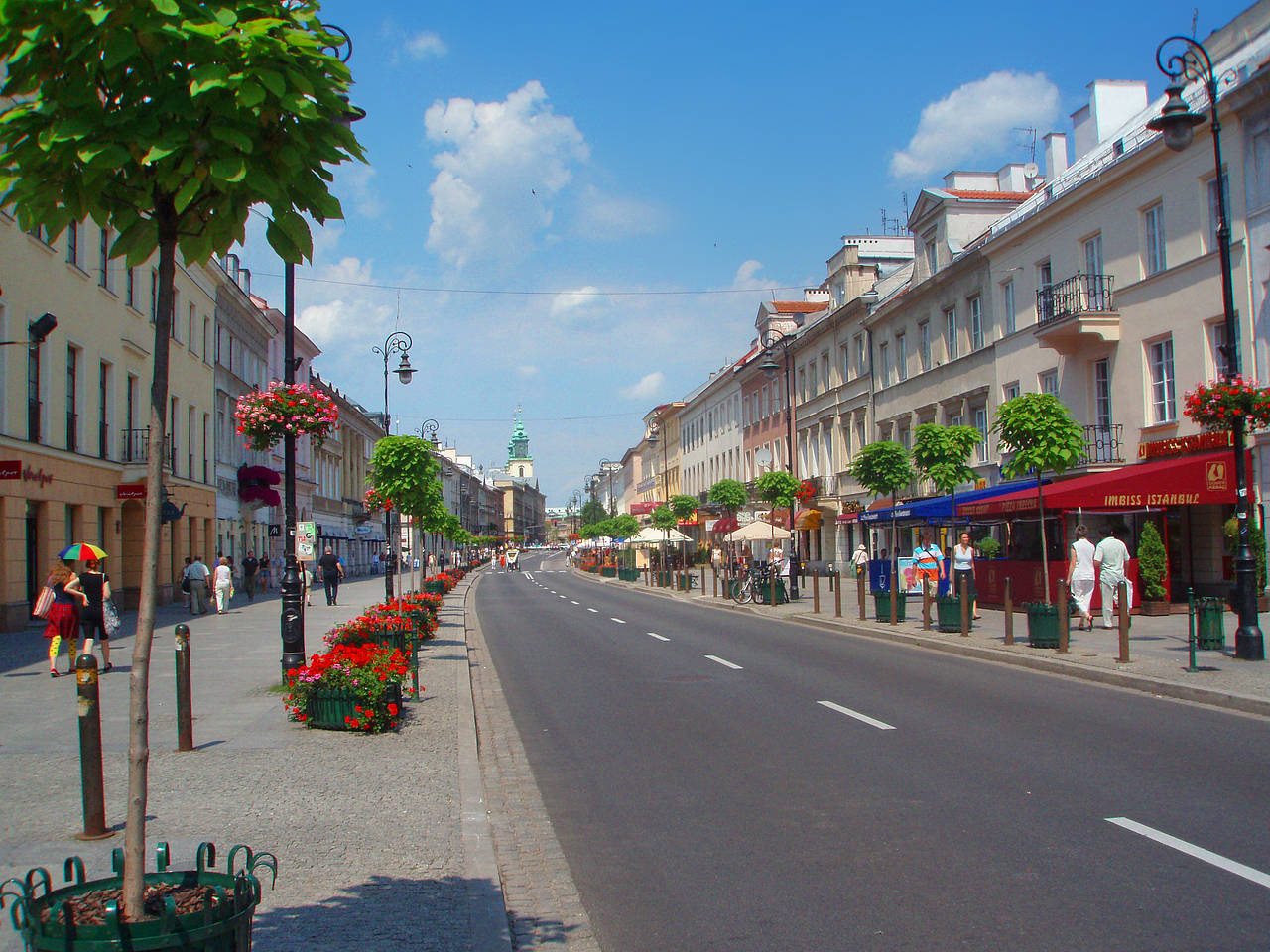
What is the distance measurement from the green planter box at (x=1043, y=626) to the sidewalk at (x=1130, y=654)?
0.22 meters

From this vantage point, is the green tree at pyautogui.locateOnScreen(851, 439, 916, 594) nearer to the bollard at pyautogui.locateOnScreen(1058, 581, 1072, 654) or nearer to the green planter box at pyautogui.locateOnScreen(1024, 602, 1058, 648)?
the green planter box at pyautogui.locateOnScreen(1024, 602, 1058, 648)

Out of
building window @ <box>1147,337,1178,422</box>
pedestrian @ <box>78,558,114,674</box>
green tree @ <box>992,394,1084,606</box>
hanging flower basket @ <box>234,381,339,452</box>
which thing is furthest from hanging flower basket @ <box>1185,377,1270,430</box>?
pedestrian @ <box>78,558,114,674</box>

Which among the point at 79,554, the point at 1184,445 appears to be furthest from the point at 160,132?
the point at 1184,445

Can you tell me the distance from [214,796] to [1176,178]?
23481 mm

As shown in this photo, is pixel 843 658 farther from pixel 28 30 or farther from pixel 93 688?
pixel 28 30

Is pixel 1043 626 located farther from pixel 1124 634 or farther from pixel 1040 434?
pixel 1040 434

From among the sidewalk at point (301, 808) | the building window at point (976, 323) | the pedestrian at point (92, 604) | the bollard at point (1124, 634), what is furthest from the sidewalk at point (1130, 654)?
the pedestrian at point (92, 604)

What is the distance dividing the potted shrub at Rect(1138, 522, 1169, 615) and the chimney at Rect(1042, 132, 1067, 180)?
58.5 feet

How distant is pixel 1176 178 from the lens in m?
23.0

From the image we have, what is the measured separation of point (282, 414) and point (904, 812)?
9.67 m

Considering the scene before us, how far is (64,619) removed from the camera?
13.5m

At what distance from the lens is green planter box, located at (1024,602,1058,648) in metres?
15.6

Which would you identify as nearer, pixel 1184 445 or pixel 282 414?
pixel 282 414

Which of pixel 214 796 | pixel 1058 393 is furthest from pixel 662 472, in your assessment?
pixel 214 796
